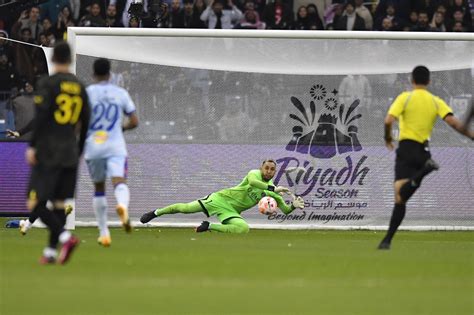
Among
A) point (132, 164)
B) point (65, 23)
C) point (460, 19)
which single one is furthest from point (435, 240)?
point (65, 23)

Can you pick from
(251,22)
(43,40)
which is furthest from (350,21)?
(43,40)

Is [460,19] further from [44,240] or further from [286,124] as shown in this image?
[44,240]

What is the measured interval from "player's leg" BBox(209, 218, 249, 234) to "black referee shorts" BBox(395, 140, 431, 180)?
4996 mm

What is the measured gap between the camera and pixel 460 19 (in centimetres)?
2798

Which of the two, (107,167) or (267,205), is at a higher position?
(107,167)

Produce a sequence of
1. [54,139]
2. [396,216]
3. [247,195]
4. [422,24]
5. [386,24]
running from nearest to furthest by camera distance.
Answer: [54,139]
[396,216]
[247,195]
[386,24]
[422,24]

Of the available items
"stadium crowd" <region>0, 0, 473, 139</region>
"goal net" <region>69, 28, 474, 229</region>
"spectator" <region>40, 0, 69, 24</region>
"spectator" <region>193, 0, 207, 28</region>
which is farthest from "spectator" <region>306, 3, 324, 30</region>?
"spectator" <region>40, 0, 69, 24</region>

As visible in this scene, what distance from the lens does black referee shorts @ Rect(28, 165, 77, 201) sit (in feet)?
42.1

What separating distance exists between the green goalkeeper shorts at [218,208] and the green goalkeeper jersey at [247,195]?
6 centimetres

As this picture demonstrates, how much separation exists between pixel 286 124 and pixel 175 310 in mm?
14211

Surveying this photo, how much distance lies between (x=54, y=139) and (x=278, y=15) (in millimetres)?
15775

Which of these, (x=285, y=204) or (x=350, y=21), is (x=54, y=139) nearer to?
(x=285, y=204)

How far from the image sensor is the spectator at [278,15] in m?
27.8

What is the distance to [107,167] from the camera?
1541cm
